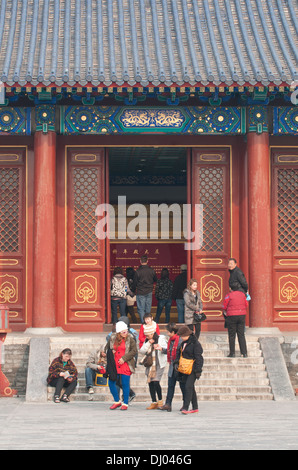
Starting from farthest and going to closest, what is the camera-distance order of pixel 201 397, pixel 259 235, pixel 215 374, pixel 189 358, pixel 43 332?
1. pixel 259 235
2. pixel 43 332
3. pixel 215 374
4. pixel 201 397
5. pixel 189 358

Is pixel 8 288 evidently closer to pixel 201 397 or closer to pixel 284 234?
pixel 201 397

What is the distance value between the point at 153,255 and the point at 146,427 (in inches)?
541

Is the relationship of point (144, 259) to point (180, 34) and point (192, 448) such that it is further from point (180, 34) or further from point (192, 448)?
point (192, 448)

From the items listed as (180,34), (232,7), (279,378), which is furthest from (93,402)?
(232,7)

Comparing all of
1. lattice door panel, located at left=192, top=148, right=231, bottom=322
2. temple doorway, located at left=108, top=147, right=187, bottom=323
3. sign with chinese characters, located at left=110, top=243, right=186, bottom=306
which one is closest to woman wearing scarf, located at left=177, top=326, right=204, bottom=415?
lattice door panel, located at left=192, top=148, right=231, bottom=322

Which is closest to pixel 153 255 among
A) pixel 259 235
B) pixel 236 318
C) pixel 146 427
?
pixel 259 235

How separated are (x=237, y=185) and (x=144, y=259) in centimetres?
253

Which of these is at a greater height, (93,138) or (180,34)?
(180,34)

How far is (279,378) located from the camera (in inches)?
578

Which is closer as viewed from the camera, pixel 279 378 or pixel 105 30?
pixel 279 378

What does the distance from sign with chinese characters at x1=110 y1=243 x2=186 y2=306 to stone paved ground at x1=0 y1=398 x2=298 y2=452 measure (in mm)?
10984

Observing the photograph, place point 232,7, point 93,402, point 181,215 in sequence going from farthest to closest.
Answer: point 181,215
point 232,7
point 93,402

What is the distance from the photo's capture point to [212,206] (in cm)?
1792

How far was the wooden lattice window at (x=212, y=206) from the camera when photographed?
1791cm
